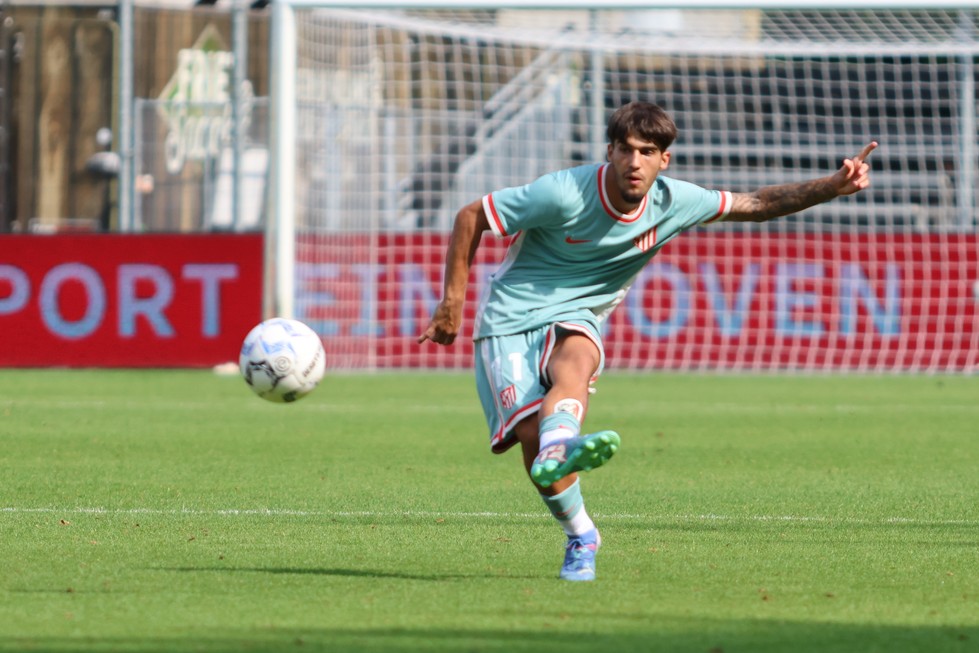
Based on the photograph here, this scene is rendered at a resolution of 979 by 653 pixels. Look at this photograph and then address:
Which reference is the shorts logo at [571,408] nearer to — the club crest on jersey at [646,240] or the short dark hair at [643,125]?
the club crest on jersey at [646,240]

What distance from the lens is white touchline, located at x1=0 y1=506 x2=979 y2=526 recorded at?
7.11 m

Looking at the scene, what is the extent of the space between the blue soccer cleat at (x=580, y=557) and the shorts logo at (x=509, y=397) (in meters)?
0.48

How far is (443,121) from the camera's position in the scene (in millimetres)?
19844

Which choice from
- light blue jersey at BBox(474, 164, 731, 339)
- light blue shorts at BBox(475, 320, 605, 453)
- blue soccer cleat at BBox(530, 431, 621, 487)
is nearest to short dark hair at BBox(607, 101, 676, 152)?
light blue jersey at BBox(474, 164, 731, 339)

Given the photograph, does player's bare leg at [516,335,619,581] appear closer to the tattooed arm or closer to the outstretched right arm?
the outstretched right arm

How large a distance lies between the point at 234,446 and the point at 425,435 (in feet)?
4.50

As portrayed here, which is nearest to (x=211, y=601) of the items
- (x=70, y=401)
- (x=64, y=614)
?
(x=64, y=614)

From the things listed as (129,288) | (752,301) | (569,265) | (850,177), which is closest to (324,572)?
(569,265)

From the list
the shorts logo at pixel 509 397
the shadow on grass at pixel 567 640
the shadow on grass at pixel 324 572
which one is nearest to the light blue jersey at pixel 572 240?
the shorts logo at pixel 509 397

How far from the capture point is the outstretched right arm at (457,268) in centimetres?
563

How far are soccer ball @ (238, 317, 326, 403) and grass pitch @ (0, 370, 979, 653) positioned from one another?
55cm

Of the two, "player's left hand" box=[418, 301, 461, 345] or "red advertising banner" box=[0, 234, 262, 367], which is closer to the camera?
"player's left hand" box=[418, 301, 461, 345]

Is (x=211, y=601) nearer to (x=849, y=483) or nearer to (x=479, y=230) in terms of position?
(x=479, y=230)

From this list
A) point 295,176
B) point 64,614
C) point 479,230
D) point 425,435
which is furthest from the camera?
point 295,176
